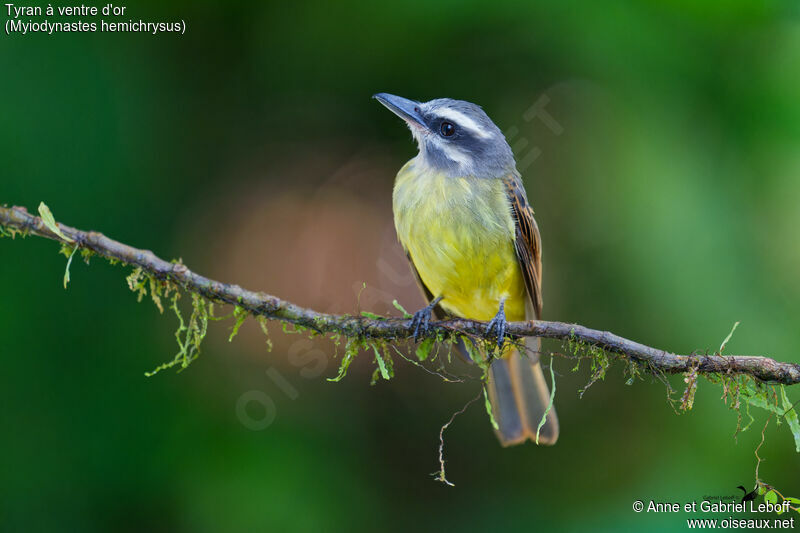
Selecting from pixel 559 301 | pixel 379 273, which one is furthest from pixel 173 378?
pixel 559 301

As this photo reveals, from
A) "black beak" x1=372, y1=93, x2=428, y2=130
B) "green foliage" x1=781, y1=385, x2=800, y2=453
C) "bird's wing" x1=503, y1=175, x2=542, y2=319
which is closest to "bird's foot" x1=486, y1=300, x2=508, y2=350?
"bird's wing" x1=503, y1=175, x2=542, y2=319

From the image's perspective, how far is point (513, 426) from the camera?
3693 mm

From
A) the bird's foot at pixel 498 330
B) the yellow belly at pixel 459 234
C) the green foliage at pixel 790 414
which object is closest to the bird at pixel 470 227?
the yellow belly at pixel 459 234

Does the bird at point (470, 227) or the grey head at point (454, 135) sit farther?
the grey head at point (454, 135)

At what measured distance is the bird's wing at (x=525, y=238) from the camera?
3.39m

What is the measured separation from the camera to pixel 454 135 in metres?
3.50

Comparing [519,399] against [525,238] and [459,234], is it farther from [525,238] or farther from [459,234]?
[459,234]

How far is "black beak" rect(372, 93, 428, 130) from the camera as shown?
3.48m

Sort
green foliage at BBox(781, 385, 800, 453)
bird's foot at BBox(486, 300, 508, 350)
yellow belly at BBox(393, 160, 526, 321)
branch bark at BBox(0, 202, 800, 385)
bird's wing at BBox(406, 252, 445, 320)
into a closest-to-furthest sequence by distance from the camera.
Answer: branch bark at BBox(0, 202, 800, 385)
green foliage at BBox(781, 385, 800, 453)
bird's foot at BBox(486, 300, 508, 350)
yellow belly at BBox(393, 160, 526, 321)
bird's wing at BBox(406, 252, 445, 320)

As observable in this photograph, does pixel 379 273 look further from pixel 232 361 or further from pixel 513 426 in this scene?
pixel 513 426

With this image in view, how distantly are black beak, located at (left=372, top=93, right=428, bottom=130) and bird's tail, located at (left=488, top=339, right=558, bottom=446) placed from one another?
124 cm

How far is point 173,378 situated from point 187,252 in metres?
0.77

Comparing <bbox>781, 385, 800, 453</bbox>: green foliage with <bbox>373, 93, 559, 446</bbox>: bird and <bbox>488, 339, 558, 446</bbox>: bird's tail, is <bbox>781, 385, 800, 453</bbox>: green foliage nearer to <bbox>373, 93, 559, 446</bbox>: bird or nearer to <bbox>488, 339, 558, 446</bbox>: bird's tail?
<bbox>373, 93, 559, 446</bbox>: bird

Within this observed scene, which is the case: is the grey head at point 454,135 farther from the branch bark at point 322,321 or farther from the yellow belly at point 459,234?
the branch bark at point 322,321
